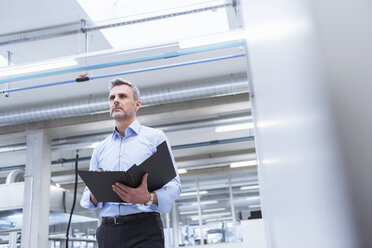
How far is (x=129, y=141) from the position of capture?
1612mm

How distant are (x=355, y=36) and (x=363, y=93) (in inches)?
1.1

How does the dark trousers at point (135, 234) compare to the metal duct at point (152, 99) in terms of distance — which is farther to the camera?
the metal duct at point (152, 99)

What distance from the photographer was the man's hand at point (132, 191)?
4.17 feet

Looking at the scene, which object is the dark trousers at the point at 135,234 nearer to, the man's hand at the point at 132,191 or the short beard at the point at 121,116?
the man's hand at the point at 132,191

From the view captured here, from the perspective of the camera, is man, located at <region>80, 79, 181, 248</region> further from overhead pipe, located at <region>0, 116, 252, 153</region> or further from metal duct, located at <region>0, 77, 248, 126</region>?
overhead pipe, located at <region>0, 116, 252, 153</region>

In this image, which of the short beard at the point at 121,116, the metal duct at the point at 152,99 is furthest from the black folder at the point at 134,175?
the metal duct at the point at 152,99

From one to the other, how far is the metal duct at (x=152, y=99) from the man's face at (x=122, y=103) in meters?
2.71

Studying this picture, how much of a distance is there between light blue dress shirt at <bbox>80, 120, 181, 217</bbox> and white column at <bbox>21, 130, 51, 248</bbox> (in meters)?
A: 4.04

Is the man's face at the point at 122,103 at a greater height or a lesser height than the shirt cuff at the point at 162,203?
greater

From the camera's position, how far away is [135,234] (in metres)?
1.38

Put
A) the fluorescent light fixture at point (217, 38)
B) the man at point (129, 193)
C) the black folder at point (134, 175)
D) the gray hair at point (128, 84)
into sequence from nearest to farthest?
the black folder at point (134, 175), the man at point (129, 193), the gray hair at point (128, 84), the fluorescent light fixture at point (217, 38)

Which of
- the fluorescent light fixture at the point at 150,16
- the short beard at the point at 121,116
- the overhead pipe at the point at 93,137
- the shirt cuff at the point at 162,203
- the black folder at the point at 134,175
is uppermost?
the fluorescent light fixture at the point at 150,16

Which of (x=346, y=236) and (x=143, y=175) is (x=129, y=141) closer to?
(x=143, y=175)

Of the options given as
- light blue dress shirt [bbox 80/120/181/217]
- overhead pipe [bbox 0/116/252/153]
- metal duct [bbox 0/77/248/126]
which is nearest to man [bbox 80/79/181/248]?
light blue dress shirt [bbox 80/120/181/217]
